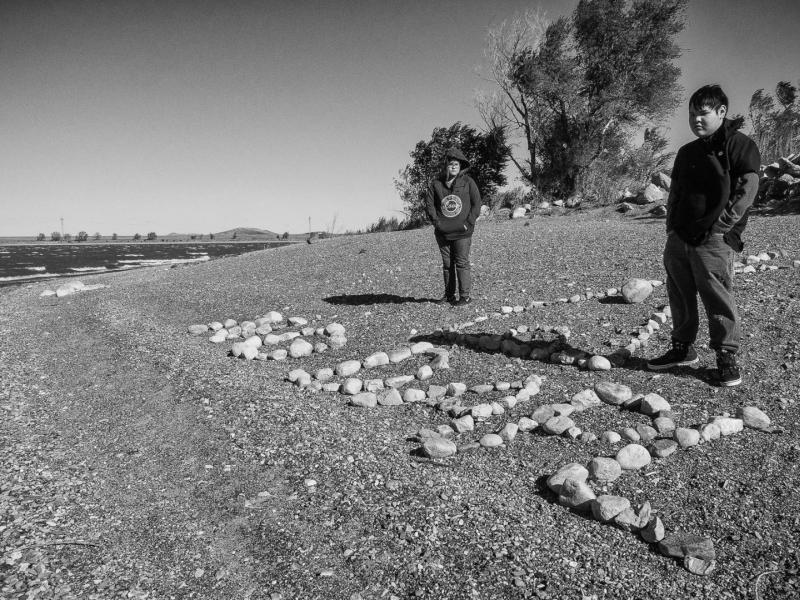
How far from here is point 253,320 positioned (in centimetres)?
779

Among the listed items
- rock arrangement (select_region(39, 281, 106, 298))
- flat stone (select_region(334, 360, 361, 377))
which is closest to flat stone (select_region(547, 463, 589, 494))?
flat stone (select_region(334, 360, 361, 377))

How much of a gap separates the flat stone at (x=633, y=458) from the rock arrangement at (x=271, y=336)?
→ 373 cm

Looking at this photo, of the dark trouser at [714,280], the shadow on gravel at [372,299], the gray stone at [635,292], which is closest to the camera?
the dark trouser at [714,280]

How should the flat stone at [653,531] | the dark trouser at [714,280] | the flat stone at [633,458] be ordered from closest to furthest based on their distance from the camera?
the flat stone at [653,531] < the flat stone at [633,458] < the dark trouser at [714,280]

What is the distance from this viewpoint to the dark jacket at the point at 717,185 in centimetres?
371

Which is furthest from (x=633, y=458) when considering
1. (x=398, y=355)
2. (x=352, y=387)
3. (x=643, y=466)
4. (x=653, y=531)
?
(x=398, y=355)

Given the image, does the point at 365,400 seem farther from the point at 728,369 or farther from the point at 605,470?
the point at 728,369

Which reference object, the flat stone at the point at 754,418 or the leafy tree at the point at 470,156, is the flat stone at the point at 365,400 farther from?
the leafy tree at the point at 470,156

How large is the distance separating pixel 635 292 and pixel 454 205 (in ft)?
8.35

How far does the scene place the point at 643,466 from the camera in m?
3.10

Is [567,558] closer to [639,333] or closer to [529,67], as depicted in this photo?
[639,333]

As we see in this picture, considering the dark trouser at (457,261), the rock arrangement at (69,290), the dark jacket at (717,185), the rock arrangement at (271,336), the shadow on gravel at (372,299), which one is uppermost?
the dark jacket at (717,185)

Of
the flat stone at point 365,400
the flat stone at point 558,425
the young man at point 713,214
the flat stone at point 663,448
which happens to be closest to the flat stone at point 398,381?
the flat stone at point 365,400

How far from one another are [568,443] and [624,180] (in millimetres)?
21327
